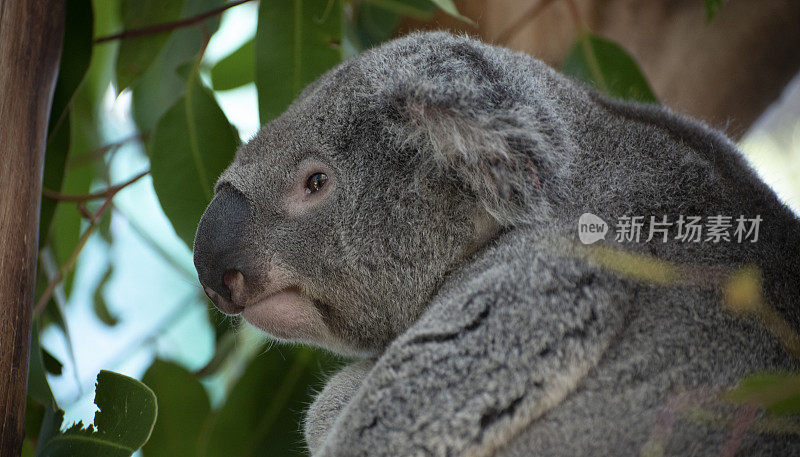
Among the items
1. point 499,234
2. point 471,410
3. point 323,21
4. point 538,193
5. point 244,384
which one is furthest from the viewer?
point 244,384

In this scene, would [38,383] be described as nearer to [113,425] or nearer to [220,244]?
[113,425]

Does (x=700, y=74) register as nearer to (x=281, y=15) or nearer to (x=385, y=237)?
(x=281, y=15)

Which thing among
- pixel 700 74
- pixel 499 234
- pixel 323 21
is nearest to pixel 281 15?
pixel 323 21

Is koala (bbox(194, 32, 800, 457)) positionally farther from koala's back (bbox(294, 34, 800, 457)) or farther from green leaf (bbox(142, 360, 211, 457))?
green leaf (bbox(142, 360, 211, 457))

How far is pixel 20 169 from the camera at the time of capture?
6.79ft

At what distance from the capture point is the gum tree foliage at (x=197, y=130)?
8.58ft

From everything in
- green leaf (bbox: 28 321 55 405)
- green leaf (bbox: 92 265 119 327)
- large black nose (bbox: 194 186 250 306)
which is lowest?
green leaf (bbox: 92 265 119 327)

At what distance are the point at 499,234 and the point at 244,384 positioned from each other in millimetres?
1446

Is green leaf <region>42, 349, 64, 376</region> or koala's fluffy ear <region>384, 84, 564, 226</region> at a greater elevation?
koala's fluffy ear <region>384, 84, 564, 226</region>

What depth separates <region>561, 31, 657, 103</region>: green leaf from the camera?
3.14 m

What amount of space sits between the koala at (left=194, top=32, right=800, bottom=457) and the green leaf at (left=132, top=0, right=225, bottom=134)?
972mm

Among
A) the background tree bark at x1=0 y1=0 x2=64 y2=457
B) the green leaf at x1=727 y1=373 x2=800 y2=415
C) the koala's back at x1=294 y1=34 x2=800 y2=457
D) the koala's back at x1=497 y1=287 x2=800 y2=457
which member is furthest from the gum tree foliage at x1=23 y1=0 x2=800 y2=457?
the green leaf at x1=727 y1=373 x2=800 y2=415

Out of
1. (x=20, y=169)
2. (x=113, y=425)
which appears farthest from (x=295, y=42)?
(x=113, y=425)

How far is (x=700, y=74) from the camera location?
3730mm
